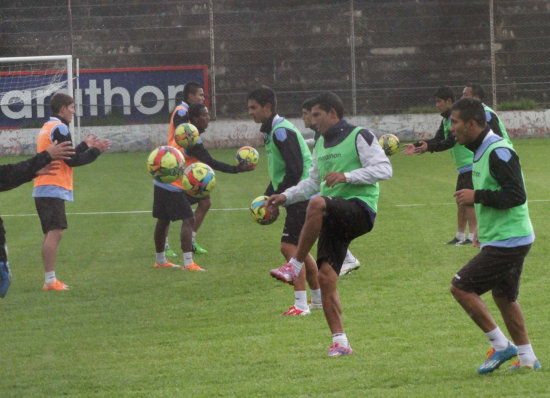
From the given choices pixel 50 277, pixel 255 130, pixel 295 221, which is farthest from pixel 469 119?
pixel 255 130

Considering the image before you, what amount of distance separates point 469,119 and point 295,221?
9.68ft

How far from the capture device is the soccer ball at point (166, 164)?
36.6 feet

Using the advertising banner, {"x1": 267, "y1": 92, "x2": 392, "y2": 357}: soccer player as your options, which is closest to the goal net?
the advertising banner

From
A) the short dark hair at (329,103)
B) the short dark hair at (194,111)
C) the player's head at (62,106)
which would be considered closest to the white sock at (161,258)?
the short dark hair at (194,111)

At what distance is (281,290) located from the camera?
32.9 ft

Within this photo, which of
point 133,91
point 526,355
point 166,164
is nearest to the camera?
point 526,355

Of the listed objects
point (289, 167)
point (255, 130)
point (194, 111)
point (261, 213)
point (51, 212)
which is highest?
point (194, 111)

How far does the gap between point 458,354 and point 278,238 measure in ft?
22.6

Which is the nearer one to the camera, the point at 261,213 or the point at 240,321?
the point at 240,321

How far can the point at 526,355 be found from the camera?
6.34 m

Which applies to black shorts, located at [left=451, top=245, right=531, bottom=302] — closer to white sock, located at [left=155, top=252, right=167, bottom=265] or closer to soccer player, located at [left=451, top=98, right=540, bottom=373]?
soccer player, located at [left=451, top=98, right=540, bottom=373]

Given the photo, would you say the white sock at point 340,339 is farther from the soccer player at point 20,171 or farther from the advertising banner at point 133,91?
the advertising banner at point 133,91

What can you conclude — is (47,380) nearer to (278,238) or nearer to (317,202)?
(317,202)

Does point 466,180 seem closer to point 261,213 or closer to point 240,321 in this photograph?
point 261,213
